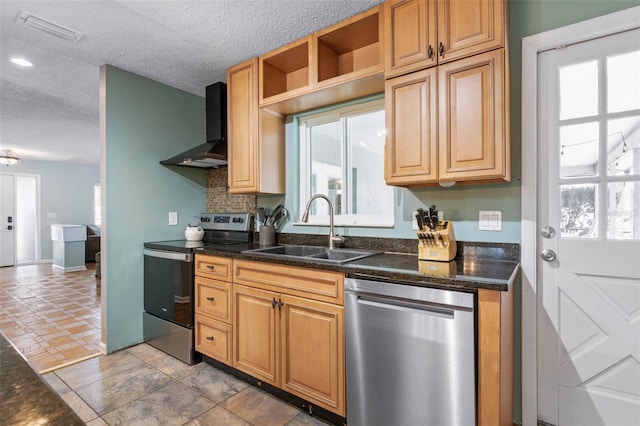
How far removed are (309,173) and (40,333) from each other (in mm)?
3002

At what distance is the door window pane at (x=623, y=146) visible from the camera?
1.54m

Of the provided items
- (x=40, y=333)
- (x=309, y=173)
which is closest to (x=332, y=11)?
(x=309, y=173)

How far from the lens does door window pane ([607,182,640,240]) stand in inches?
60.4

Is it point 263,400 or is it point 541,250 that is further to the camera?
point 263,400

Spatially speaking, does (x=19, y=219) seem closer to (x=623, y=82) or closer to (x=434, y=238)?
(x=434, y=238)

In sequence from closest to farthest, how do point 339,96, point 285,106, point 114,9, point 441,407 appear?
point 441,407
point 114,9
point 339,96
point 285,106

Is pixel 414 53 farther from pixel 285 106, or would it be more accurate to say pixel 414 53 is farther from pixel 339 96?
pixel 285 106

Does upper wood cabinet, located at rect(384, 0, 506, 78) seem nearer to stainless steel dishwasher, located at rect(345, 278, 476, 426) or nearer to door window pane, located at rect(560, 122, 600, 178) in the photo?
door window pane, located at rect(560, 122, 600, 178)

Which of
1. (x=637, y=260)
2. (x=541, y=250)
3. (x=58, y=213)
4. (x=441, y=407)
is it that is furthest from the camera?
(x=58, y=213)

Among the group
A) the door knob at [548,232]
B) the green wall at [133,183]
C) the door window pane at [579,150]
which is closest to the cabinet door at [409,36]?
the door window pane at [579,150]

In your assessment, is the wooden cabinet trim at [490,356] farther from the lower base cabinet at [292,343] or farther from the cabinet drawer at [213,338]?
the cabinet drawer at [213,338]

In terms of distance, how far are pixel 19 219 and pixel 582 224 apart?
31.4 feet

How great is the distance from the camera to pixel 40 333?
122 inches

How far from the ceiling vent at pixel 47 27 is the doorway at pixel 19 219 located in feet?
22.1
